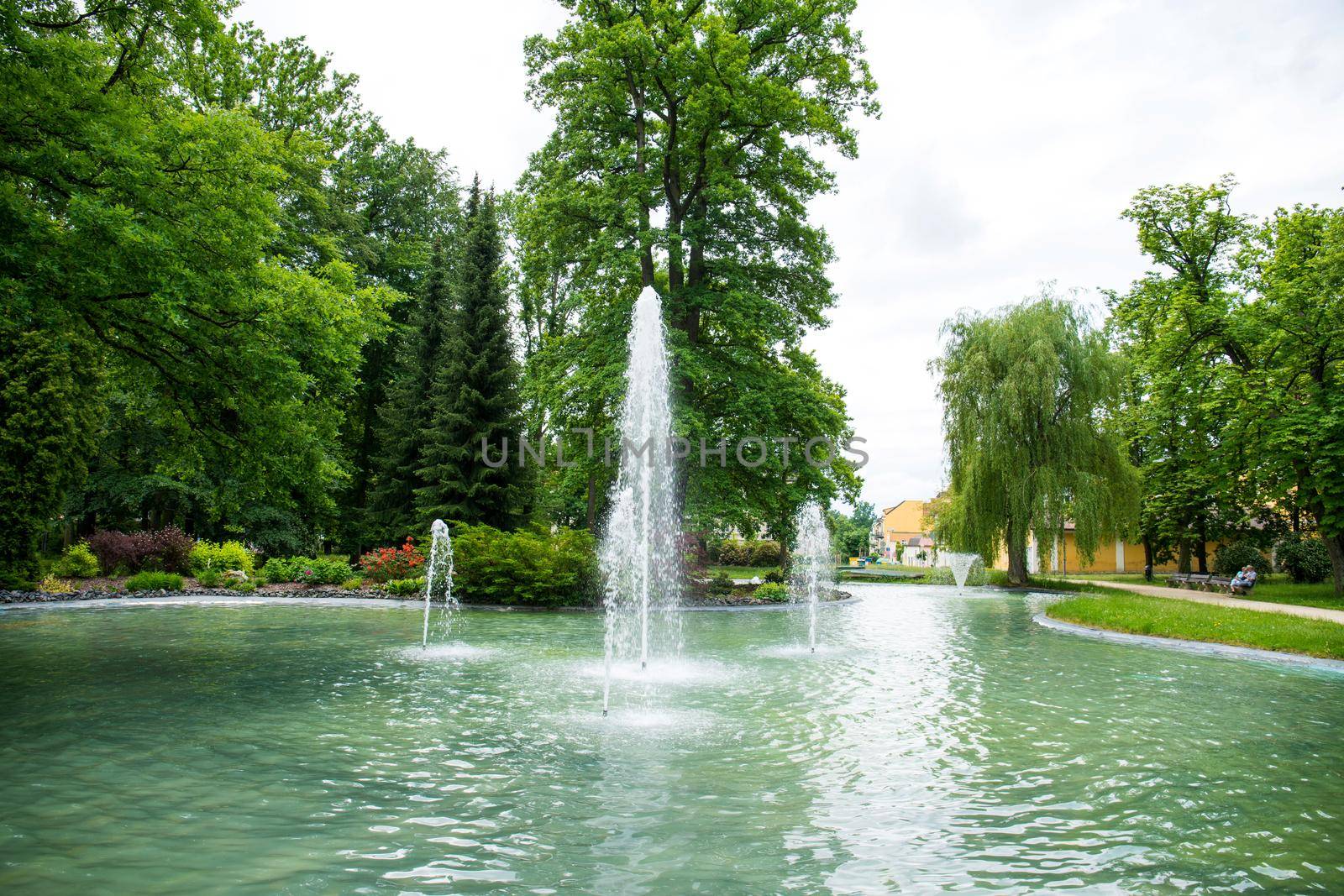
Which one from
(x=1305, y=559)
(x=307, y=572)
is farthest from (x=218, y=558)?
(x=1305, y=559)

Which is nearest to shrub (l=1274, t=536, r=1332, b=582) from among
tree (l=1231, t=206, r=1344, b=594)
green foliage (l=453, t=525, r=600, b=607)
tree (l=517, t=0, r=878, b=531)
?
tree (l=1231, t=206, r=1344, b=594)

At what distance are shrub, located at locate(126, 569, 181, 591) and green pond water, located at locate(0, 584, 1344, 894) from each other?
27.4 feet

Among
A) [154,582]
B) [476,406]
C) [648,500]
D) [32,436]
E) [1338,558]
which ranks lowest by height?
[154,582]

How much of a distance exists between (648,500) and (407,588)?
301 inches

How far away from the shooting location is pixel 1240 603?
18766 mm

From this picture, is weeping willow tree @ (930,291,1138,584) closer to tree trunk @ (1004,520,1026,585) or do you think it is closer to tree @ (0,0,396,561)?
tree trunk @ (1004,520,1026,585)

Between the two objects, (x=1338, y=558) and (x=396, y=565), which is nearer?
(x=1338, y=558)

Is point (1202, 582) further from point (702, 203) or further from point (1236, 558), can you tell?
point (702, 203)

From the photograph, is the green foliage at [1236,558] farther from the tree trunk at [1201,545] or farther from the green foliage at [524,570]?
the green foliage at [524,570]

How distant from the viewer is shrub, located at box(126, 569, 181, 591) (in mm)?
18641

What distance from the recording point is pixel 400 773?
558 centimetres

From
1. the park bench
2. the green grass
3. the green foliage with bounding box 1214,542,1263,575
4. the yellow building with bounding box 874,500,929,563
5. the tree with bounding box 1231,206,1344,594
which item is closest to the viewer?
the green grass

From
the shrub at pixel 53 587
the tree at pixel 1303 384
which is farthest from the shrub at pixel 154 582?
the tree at pixel 1303 384

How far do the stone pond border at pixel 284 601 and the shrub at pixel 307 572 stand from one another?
1.33 metres
